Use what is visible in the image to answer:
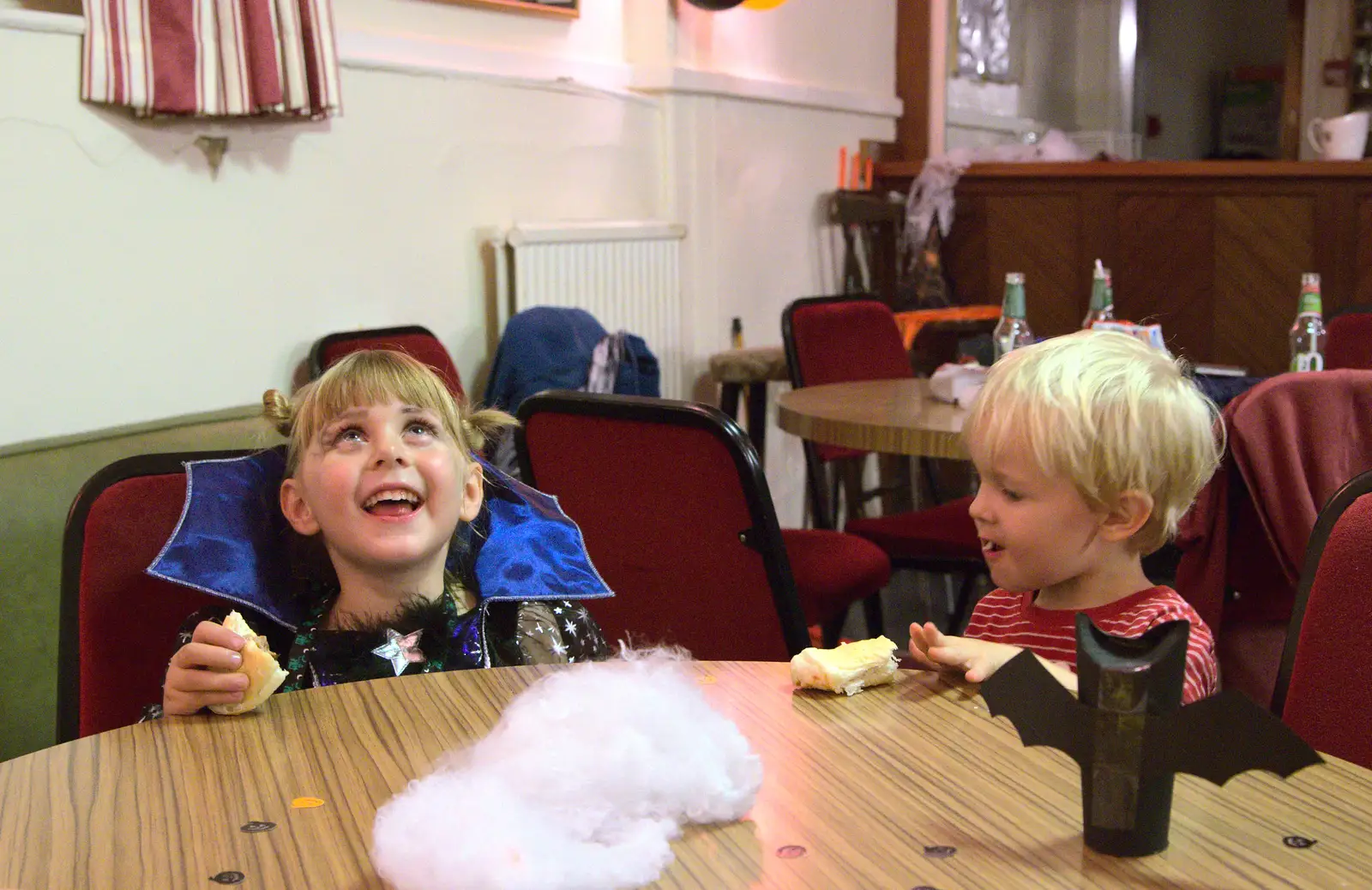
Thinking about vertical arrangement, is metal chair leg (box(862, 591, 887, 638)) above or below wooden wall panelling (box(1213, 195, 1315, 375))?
below

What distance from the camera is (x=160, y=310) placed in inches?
119

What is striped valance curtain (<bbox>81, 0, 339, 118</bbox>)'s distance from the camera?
2787 millimetres

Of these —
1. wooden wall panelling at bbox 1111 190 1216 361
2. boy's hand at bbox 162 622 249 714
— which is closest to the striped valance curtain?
boy's hand at bbox 162 622 249 714

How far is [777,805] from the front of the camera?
0.94m

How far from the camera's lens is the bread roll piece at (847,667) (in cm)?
116

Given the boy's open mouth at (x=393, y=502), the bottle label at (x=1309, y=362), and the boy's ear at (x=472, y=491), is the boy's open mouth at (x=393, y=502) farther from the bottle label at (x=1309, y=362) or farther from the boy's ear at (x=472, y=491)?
the bottle label at (x=1309, y=362)

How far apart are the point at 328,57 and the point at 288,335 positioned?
2.08 ft

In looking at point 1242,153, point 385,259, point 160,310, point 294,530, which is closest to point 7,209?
point 160,310

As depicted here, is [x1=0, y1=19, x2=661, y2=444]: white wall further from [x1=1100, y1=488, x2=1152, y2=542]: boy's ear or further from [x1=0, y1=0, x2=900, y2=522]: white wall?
[x1=1100, y1=488, x2=1152, y2=542]: boy's ear

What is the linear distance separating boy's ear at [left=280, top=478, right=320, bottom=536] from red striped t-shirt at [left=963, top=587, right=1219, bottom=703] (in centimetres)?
74

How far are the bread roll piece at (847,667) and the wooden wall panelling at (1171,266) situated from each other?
4.33 metres

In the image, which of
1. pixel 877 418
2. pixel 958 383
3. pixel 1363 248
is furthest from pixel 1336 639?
pixel 1363 248

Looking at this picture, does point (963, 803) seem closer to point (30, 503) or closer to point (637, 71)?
point (30, 503)

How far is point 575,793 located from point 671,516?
1.22 m
